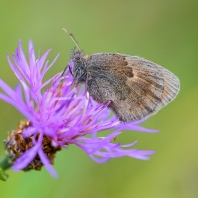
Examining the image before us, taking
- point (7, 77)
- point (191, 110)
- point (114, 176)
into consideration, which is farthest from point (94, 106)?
point (191, 110)

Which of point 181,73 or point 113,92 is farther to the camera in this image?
point 181,73

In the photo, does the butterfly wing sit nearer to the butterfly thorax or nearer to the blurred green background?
the butterfly thorax

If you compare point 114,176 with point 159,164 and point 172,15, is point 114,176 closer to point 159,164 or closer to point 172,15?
point 159,164

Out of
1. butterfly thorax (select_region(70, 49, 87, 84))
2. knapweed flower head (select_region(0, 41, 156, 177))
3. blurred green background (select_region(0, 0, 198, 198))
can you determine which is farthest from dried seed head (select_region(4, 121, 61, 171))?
butterfly thorax (select_region(70, 49, 87, 84))

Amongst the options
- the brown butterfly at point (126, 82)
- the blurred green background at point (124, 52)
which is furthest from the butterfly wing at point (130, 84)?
the blurred green background at point (124, 52)

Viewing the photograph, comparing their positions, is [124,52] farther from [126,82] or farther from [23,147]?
[23,147]

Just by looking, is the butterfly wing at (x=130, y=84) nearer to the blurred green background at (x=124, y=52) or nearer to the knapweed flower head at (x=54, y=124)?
the knapweed flower head at (x=54, y=124)
